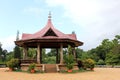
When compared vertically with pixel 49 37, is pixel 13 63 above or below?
below

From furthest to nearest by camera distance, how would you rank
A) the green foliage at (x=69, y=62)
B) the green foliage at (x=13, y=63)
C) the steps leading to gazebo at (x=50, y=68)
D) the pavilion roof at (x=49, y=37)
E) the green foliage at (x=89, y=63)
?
the green foliage at (x=89, y=63) → the green foliage at (x=13, y=63) → the pavilion roof at (x=49, y=37) → the steps leading to gazebo at (x=50, y=68) → the green foliage at (x=69, y=62)

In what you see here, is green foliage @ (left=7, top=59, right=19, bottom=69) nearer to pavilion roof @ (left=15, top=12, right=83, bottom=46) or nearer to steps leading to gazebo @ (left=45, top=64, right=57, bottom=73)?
pavilion roof @ (left=15, top=12, right=83, bottom=46)

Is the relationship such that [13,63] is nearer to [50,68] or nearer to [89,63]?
[50,68]

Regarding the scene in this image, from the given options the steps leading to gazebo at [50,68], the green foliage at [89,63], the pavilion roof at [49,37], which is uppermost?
the pavilion roof at [49,37]

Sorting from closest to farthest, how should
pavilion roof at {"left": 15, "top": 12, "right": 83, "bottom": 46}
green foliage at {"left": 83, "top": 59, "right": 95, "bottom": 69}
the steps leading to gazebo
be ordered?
the steps leading to gazebo → pavilion roof at {"left": 15, "top": 12, "right": 83, "bottom": 46} → green foliage at {"left": 83, "top": 59, "right": 95, "bottom": 69}

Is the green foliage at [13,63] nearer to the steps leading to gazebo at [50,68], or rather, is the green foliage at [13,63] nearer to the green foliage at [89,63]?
the steps leading to gazebo at [50,68]

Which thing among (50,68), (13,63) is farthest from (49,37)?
(13,63)

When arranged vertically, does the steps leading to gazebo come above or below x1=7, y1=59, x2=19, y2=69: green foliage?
below

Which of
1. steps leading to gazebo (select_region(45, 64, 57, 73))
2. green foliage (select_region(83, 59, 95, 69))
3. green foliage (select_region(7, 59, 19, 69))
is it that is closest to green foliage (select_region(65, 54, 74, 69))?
steps leading to gazebo (select_region(45, 64, 57, 73))

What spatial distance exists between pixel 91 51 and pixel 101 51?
3481 millimetres

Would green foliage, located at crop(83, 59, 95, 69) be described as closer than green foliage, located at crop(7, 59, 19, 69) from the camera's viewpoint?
No

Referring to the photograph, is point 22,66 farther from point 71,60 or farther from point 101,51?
point 101,51

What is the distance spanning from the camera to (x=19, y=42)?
76.2ft

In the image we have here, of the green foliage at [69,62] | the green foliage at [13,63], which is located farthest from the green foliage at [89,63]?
the green foliage at [13,63]
